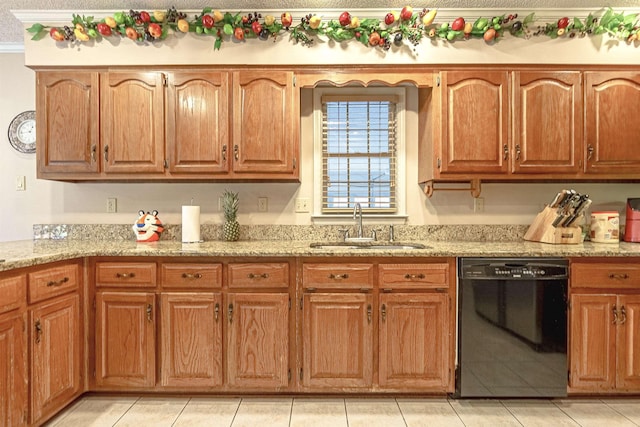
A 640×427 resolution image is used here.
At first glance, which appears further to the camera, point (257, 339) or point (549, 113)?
point (549, 113)

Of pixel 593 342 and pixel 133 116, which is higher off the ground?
pixel 133 116

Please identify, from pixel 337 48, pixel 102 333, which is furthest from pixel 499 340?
pixel 102 333

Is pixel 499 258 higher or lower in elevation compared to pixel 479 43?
lower

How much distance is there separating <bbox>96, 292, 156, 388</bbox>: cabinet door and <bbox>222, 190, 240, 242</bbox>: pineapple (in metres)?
0.70

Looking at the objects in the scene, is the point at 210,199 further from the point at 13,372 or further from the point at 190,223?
the point at 13,372

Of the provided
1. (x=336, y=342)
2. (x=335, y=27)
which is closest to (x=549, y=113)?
(x=335, y=27)

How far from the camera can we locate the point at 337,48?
8.26 ft

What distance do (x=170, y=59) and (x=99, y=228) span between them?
55.3 inches

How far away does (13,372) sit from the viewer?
5.80 feet

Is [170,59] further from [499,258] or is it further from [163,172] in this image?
[499,258]

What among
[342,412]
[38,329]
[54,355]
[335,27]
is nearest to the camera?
[38,329]

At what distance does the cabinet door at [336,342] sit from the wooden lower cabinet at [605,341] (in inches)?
48.4

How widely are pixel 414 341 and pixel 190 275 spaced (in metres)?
1.40

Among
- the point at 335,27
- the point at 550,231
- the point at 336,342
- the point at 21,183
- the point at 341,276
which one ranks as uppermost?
the point at 335,27
